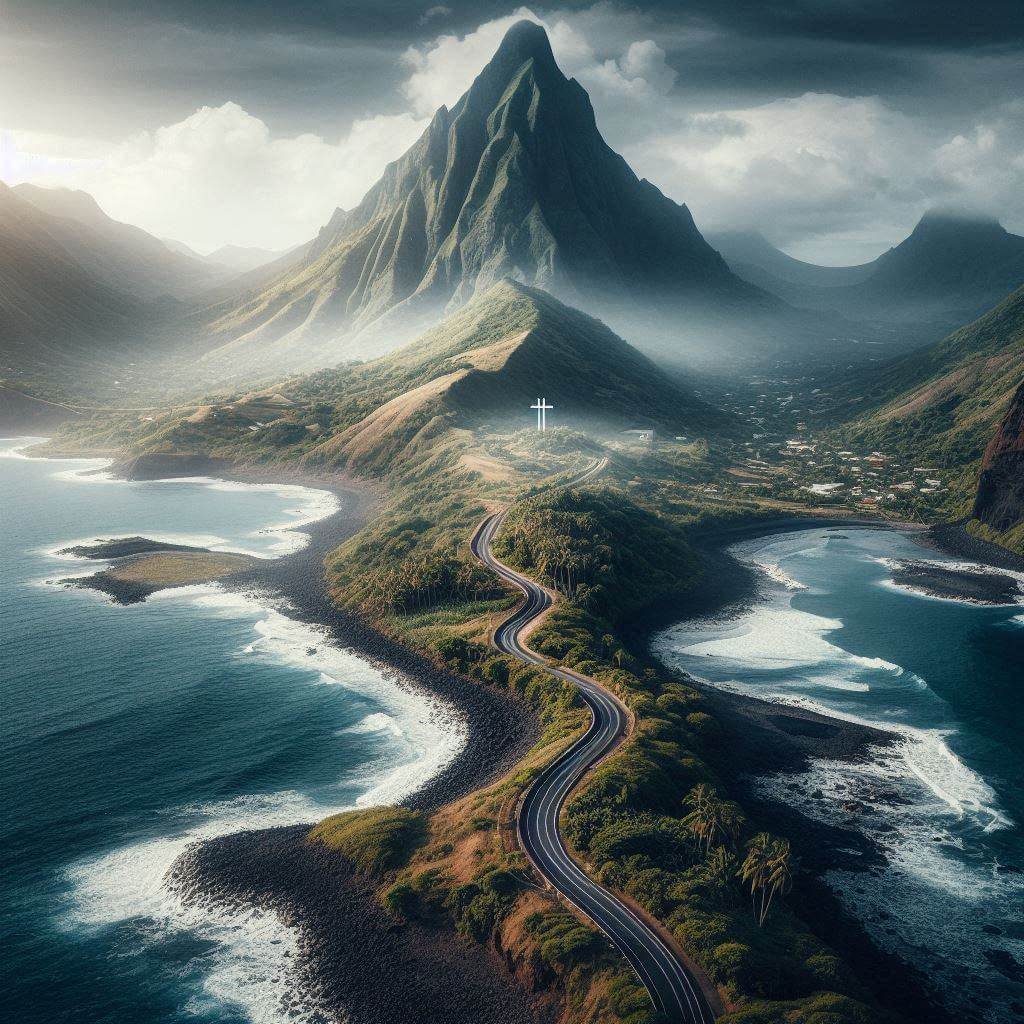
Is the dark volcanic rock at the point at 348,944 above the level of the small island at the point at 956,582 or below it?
below

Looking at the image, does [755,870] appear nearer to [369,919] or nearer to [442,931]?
[442,931]

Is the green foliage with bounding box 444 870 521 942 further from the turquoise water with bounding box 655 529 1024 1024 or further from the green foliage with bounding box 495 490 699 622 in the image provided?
the green foliage with bounding box 495 490 699 622

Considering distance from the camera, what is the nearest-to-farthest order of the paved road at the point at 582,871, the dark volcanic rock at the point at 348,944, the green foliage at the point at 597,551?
the paved road at the point at 582,871 < the dark volcanic rock at the point at 348,944 < the green foliage at the point at 597,551

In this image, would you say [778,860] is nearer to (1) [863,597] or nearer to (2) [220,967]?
(2) [220,967]

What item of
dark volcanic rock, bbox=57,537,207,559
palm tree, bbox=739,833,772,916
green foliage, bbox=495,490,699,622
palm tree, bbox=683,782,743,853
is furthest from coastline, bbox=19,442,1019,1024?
dark volcanic rock, bbox=57,537,207,559

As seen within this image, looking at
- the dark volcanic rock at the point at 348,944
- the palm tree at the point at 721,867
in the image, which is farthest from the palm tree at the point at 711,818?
the dark volcanic rock at the point at 348,944

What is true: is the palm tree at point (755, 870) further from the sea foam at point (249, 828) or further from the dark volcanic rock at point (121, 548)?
the dark volcanic rock at point (121, 548)
